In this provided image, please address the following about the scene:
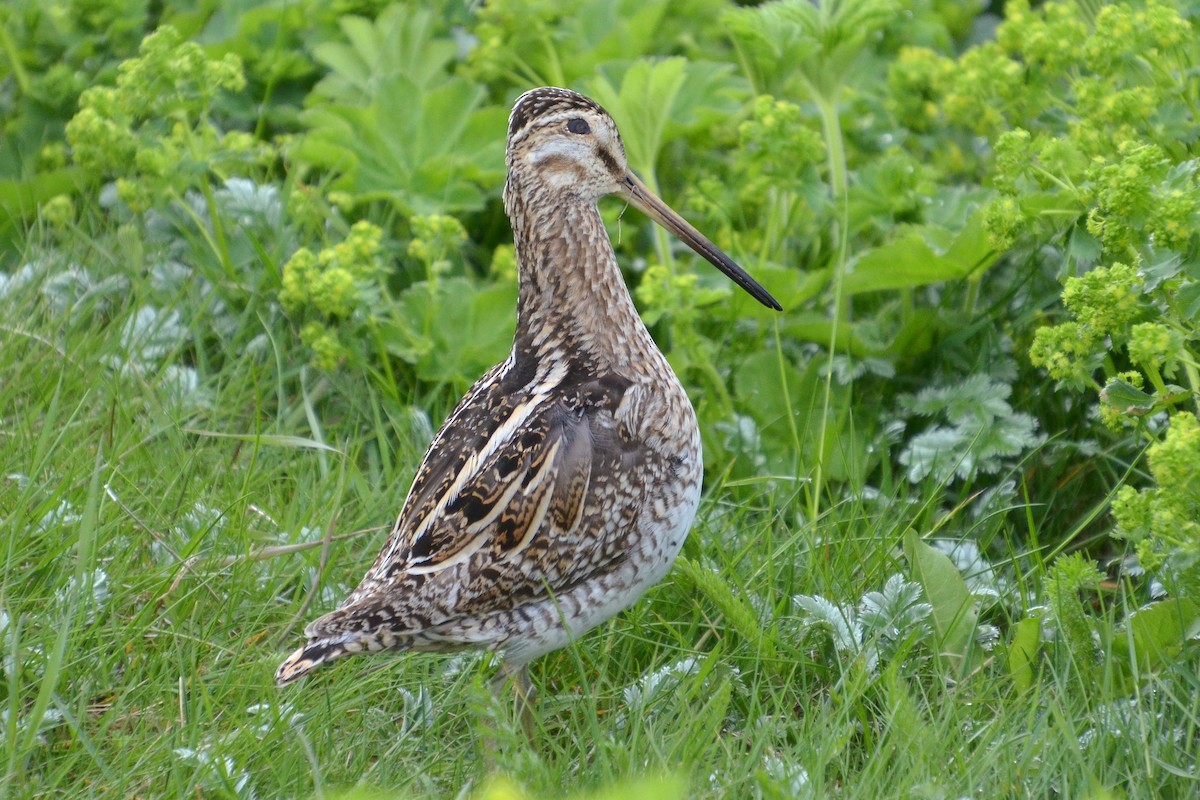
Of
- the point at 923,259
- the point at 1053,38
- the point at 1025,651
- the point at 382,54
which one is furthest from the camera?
the point at 382,54

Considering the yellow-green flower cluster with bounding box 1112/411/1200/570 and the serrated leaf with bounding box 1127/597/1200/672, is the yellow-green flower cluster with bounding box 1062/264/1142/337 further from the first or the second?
the serrated leaf with bounding box 1127/597/1200/672

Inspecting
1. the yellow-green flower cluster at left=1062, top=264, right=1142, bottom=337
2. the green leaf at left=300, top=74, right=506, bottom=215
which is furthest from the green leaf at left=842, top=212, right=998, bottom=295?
the green leaf at left=300, top=74, right=506, bottom=215

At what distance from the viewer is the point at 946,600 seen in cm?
356

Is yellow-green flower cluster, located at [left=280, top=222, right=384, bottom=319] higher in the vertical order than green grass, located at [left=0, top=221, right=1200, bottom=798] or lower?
higher

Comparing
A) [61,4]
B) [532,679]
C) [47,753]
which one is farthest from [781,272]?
[61,4]

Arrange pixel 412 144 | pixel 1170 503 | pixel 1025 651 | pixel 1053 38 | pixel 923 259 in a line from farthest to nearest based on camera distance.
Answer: pixel 412 144, pixel 923 259, pixel 1053 38, pixel 1025 651, pixel 1170 503

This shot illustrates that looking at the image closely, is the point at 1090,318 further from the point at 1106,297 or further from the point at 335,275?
the point at 335,275

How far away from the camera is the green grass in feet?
9.95

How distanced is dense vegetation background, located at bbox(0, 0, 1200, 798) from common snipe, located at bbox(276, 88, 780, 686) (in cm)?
19

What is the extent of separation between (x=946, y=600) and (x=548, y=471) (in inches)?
40.2

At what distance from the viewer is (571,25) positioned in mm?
5477

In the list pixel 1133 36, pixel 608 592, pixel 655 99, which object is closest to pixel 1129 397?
pixel 1133 36

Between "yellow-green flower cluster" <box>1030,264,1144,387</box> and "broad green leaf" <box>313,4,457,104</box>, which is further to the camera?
"broad green leaf" <box>313,4,457,104</box>

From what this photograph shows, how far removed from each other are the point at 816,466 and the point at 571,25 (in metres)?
2.14
